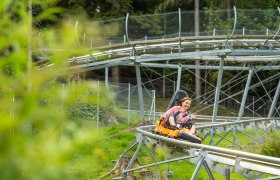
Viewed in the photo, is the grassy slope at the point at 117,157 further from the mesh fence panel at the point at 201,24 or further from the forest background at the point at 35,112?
the forest background at the point at 35,112

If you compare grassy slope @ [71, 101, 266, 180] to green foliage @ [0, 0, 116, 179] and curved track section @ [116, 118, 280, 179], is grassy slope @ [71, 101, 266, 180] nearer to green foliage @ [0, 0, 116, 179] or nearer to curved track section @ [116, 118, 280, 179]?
curved track section @ [116, 118, 280, 179]

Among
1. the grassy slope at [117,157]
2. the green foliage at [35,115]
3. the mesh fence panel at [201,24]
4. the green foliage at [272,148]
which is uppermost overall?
the green foliage at [35,115]

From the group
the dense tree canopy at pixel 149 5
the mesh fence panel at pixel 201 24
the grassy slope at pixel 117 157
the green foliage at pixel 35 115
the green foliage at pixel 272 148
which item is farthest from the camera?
the dense tree canopy at pixel 149 5

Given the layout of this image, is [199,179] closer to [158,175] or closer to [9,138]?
[158,175]

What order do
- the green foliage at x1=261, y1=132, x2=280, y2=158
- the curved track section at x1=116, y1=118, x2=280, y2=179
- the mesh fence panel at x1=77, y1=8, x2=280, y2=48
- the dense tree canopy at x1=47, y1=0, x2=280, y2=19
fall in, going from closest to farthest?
the curved track section at x1=116, y1=118, x2=280, y2=179, the green foliage at x1=261, y1=132, x2=280, y2=158, the mesh fence panel at x1=77, y1=8, x2=280, y2=48, the dense tree canopy at x1=47, y1=0, x2=280, y2=19

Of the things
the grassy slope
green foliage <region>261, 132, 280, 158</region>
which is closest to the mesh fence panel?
the grassy slope

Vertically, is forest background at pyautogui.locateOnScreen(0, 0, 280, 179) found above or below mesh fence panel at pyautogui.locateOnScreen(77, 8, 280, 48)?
above

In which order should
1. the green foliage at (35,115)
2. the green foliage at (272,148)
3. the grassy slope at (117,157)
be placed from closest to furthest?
1. the green foliage at (35,115)
2. the grassy slope at (117,157)
3. the green foliage at (272,148)

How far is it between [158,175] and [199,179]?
51.7 inches

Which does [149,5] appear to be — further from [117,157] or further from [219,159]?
[219,159]

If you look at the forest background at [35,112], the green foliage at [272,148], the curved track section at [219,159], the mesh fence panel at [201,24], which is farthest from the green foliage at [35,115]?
the mesh fence panel at [201,24]

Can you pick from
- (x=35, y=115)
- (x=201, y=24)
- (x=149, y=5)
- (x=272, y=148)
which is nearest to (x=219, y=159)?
(x=272, y=148)

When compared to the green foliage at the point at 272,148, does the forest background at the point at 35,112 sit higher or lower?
higher

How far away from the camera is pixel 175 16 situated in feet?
54.5
